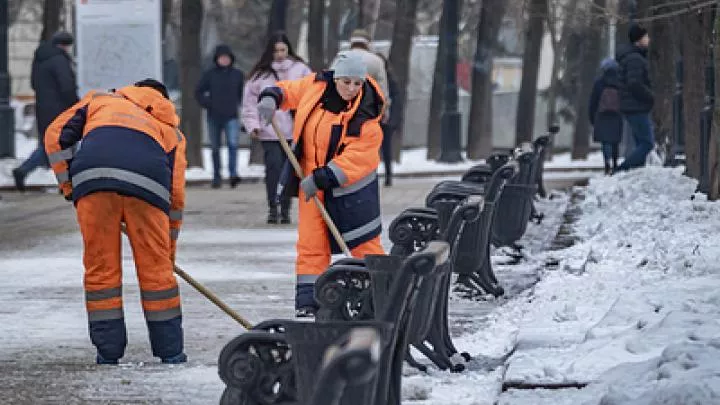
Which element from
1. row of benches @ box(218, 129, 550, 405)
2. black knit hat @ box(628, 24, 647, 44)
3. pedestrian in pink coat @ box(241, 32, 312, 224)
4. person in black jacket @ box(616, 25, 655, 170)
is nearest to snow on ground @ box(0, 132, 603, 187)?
person in black jacket @ box(616, 25, 655, 170)

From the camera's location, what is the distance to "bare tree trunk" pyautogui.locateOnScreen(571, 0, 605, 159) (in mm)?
38375

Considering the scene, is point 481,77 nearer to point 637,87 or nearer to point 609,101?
point 609,101

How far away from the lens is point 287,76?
690 inches

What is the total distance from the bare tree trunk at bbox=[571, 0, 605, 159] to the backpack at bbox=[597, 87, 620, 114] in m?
12.8

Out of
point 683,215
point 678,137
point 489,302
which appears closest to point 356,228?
point 489,302

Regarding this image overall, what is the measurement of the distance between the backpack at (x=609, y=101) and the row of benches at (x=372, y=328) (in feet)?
40.4

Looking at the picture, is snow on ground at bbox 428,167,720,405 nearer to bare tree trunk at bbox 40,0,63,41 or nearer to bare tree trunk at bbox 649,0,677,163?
bare tree trunk at bbox 649,0,677,163

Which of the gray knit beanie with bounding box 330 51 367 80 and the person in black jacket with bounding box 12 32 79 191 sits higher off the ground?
the gray knit beanie with bounding box 330 51 367 80

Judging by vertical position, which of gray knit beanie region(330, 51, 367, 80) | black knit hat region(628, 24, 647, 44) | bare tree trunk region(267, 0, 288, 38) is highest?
gray knit beanie region(330, 51, 367, 80)

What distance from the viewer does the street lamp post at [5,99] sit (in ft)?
87.4

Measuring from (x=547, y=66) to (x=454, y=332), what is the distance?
4992cm

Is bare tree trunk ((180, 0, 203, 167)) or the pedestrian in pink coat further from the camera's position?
bare tree trunk ((180, 0, 203, 167))

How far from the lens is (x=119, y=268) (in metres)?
8.92

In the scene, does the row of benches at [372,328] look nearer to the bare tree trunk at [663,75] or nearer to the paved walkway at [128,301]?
the paved walkway at [128,301]
